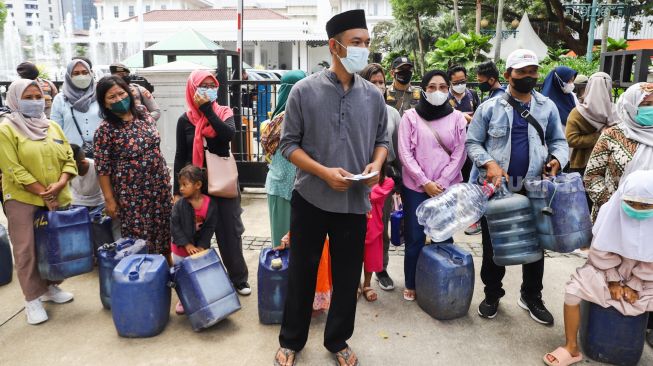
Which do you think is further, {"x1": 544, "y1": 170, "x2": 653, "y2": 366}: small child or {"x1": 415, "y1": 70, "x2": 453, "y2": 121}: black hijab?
{"x1": 415, "y1": 70, "x2": 453, "y2": 121}: black hijab

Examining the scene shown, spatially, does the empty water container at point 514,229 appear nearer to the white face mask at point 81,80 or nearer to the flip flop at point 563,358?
the flip flop at point 563,358

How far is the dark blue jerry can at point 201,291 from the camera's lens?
131 inches

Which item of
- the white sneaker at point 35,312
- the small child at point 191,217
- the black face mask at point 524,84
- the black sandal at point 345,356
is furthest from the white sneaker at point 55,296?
the black face mask at point 524,84

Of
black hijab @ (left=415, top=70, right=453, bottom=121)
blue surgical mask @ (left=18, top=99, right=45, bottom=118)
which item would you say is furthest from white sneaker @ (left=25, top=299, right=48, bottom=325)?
black hijab @ (left=415, top=70, right=453, bottom=121)

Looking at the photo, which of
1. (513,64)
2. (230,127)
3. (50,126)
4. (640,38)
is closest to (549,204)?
(513,64)

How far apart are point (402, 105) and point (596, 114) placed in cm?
179

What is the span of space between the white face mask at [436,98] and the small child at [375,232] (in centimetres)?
64

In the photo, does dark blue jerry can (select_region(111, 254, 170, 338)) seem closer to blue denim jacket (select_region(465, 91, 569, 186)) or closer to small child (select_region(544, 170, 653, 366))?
blue denim jacket (select_region(465, 91, 569, 186))

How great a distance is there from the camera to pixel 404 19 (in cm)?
3077

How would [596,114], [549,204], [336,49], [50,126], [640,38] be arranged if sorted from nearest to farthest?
1. [336,49]
2. [549,204]
3. [50,126]
4. [596,114]
5. [640,38]

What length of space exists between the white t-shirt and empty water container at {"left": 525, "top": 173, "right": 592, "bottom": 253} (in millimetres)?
3641

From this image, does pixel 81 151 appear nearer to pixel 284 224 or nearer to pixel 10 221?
pixel 10 221

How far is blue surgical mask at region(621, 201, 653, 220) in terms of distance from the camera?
2.79 meters

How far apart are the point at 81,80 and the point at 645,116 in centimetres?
439
